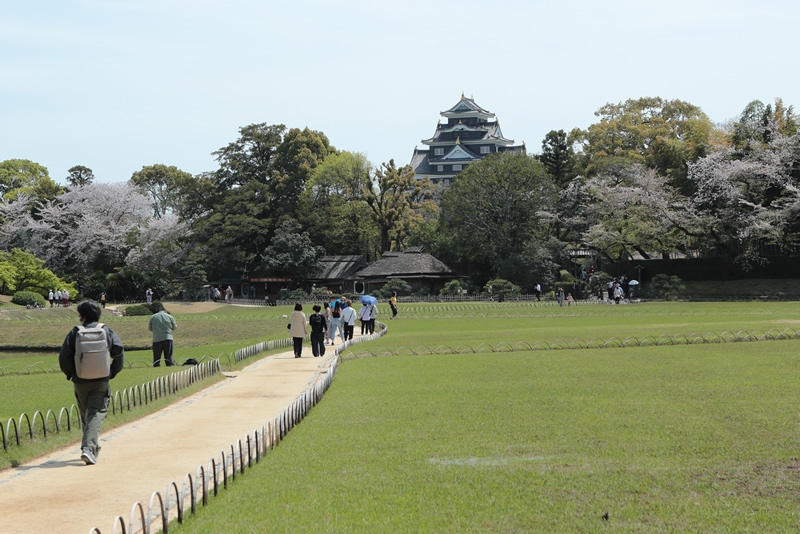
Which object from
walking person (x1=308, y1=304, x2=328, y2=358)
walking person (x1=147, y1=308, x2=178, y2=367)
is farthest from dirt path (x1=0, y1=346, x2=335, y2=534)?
walking person (x1=308, y1=304, x2=328, y2=358)

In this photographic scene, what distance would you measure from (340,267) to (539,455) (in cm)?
6204

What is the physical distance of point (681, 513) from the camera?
6.52m

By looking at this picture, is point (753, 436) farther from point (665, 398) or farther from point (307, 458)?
point (307, 458)

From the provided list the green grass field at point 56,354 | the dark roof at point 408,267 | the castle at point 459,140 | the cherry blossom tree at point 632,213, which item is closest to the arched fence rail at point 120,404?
the green grass field at point 56,354

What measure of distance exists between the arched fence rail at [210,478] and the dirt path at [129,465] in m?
0.19

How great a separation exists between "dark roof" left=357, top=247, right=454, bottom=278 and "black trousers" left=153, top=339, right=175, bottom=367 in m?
44.6

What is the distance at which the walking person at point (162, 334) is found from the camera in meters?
18.7

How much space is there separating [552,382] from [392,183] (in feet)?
193

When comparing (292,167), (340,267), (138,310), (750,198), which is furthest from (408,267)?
(750,198)

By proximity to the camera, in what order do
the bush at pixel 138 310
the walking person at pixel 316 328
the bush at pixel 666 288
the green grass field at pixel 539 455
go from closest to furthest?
the green grass field at pixel 539 455, the walking person at pixel 316 328, the bush at pixel 138 310, the bush at pixel 666 288

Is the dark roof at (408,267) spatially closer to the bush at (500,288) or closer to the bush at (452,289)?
the bush at (452,289)

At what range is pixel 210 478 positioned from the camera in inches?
322

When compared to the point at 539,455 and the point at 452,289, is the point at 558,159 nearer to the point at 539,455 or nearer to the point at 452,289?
→ the point at 452,289

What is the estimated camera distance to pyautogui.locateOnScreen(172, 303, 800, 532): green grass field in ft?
21.4
